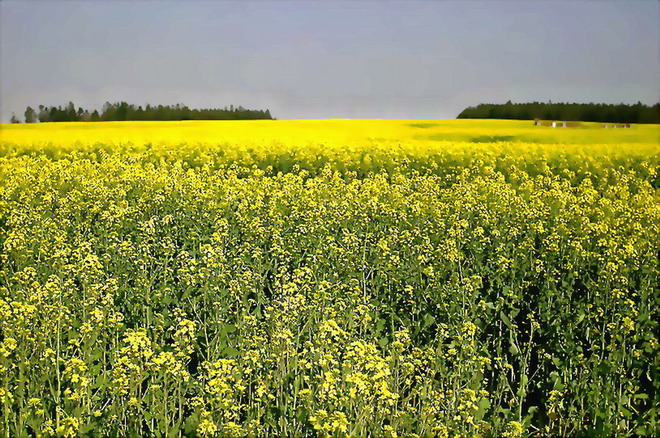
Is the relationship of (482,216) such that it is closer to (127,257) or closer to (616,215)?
(616,215)

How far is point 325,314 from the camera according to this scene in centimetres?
632

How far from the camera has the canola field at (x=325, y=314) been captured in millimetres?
5285

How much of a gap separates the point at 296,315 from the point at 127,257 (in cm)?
299

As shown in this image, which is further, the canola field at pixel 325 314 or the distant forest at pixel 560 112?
the distant forest at pixel 560 112

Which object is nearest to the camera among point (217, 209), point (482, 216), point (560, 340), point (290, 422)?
point (290, 422)

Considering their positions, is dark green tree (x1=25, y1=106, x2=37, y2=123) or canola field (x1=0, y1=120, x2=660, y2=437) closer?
canola field (x1=0, y1=120, x2=660, y2=437)

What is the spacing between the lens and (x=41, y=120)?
155 ft

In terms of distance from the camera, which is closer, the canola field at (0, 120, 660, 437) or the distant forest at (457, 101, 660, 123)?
the canola field at (0, 120, 660, 437)

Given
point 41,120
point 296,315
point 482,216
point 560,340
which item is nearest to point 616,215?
point 482,216

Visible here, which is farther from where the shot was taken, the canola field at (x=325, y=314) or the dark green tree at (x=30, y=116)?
the dark green tree at (x=30, y=116)

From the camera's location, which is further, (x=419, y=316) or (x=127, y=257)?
(x=127, y=257)

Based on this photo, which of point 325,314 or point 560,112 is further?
point 560,112

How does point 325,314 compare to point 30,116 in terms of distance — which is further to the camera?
point 30,116

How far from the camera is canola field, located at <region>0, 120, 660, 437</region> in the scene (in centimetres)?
529
